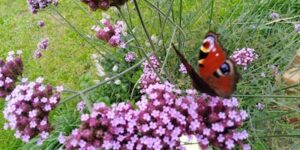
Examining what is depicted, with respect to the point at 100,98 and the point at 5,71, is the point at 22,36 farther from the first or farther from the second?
the point at 5,71

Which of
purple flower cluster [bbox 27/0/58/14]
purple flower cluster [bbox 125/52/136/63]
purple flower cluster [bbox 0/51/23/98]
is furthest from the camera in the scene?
purple flower cluster [bbox 125/52/136/63]

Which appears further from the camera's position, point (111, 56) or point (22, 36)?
point (22, 36)

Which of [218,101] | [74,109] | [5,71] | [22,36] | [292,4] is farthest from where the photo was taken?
[22,36]

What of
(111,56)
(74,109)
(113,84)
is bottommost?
(74,109)

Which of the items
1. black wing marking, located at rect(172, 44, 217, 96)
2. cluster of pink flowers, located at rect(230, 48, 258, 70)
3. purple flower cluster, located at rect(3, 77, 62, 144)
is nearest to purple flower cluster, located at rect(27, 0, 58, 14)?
purple flower cluster, located at rect(3, 77, 62, 144)

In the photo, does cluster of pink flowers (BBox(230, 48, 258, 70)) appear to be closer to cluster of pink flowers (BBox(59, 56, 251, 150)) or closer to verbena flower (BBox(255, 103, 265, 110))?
verbena flower (BBox(255, 103, 265, 110))

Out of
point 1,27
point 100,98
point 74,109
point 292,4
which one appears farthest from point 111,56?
point 1,27

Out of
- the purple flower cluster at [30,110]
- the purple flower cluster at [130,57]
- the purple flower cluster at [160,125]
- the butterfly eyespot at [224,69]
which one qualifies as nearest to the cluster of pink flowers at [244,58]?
the purple flower cluster at [130,57]

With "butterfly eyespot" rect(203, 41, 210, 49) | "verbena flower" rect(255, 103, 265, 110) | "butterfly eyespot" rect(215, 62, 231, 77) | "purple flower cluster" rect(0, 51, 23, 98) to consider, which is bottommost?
"verbena flower" rect(255, 103, 265, 110)

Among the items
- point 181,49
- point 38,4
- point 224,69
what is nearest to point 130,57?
point 181,49
